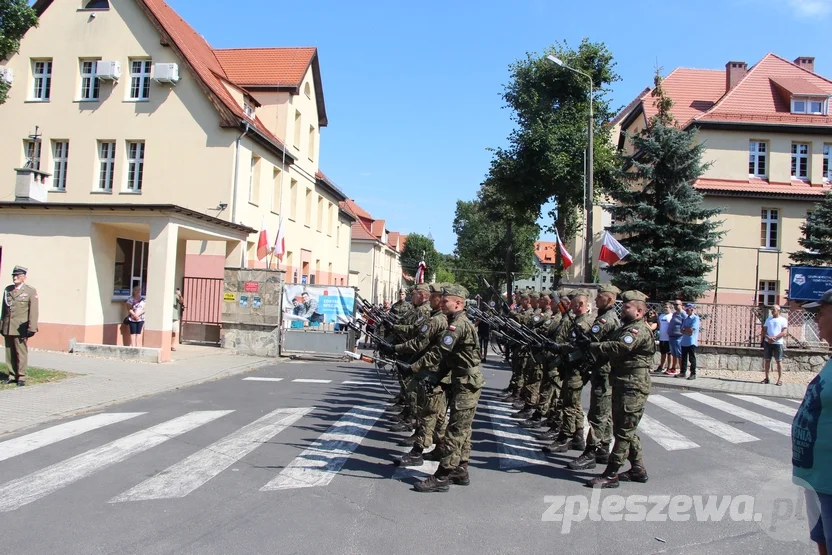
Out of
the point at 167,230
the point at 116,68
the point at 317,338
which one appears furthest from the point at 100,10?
the point at 317,338

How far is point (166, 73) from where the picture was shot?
2036 centimetres

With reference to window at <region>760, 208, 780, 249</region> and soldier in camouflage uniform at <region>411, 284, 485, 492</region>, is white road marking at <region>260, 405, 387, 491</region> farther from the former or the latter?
window at <region>760, 208, 780, 249</region>

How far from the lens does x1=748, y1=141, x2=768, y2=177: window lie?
29.1m

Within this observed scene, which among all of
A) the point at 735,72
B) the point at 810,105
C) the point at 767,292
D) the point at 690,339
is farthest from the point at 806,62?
the point at 690,339

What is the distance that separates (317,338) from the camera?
675 inches

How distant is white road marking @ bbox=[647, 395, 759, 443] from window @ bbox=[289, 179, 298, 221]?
726 inches

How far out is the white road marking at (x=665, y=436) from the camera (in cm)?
784

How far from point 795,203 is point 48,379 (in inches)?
1173

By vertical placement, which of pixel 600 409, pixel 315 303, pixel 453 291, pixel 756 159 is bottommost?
pixel 600 409

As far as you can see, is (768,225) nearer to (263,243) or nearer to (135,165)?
(263,243)

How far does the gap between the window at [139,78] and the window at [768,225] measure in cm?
2637

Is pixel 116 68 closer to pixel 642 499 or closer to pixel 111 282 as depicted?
pixel 111 282

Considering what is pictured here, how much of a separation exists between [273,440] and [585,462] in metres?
3.58

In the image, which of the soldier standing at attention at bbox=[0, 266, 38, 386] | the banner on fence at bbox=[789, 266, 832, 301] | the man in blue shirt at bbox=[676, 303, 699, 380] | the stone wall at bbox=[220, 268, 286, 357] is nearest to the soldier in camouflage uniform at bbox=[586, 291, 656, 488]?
the soldier standing at attention at bbox=[0, 266, 38, 386]
